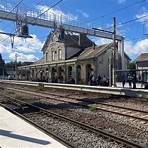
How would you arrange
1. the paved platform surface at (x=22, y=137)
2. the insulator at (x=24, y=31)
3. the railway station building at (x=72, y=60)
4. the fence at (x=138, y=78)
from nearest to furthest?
1. the paved platform surface at (x=22, y=137)
2. the fence at (x=138, y=78)
3. the insulator at (x=24, y=31)
4. the railway station building at (x=72, y=60)

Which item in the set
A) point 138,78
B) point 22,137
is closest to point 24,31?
point 138,78

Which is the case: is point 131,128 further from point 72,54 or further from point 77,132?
point 72,54

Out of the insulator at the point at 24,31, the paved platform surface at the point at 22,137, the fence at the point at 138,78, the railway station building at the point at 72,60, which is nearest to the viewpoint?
the paved platform surface at the point at 22,137

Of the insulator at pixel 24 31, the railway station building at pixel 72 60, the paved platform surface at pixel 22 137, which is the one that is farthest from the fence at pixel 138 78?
the paved platform surface at pixel 22 137

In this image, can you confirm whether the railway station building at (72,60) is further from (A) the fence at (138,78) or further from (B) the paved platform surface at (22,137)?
(B) the paved platform surface at (22,137)

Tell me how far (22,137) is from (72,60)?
4097 centimetres

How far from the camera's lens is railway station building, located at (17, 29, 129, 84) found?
4662 centimetres

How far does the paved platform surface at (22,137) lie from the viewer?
8.27 m

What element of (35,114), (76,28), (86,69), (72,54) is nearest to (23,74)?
(72,54)

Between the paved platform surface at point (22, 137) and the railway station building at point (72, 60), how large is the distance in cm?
2795

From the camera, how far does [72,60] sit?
49.9 metres

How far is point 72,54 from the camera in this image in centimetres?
5619

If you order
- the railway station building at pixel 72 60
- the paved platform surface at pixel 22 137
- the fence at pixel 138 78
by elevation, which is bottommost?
the paved platform surface at pixel 22 137

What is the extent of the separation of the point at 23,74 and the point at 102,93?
53165 millimetres
